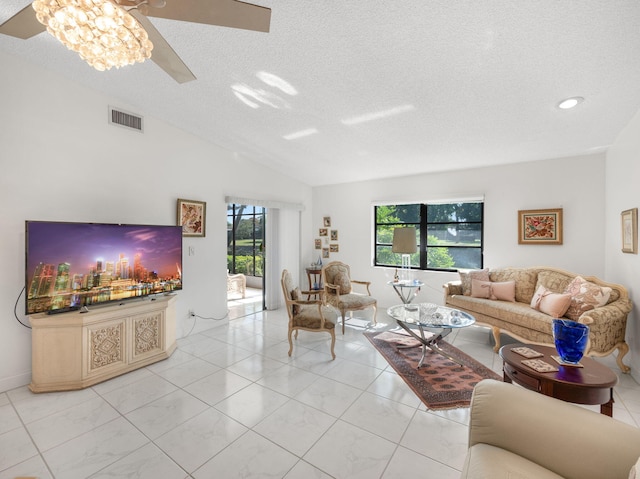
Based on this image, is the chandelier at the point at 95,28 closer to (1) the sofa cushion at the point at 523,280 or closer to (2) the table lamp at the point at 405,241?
(2) the table lamp at the point at 405,241

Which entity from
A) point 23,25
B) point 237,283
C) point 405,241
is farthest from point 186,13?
point 237,283

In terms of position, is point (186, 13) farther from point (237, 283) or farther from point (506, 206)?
point (237, 283)

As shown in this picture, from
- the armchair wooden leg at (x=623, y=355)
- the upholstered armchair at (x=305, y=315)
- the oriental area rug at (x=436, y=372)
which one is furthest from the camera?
the upholstered armchair at (x=305, y=315)

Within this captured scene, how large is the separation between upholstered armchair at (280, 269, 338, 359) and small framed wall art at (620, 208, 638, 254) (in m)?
3.07

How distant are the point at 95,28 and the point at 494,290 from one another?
15.1ft

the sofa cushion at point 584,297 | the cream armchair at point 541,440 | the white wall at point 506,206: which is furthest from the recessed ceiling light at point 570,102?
the cream armchair at point 541,440

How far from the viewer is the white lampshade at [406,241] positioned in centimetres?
426

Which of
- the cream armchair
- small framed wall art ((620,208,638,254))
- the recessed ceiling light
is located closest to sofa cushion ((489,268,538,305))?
small framed wall art ((620,208,638,254))

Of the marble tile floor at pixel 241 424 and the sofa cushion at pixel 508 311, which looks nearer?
the marble tile floor at pixel 241 424

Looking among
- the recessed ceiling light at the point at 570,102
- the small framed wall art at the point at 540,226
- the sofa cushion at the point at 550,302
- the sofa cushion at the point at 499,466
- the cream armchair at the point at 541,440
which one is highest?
the recessed ceiling light at the point at 570,102

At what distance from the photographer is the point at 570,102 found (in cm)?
258

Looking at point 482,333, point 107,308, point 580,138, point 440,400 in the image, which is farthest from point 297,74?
point 482,333

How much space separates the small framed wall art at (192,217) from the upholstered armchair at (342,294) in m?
2.08

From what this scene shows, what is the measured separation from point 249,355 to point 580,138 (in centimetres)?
460
